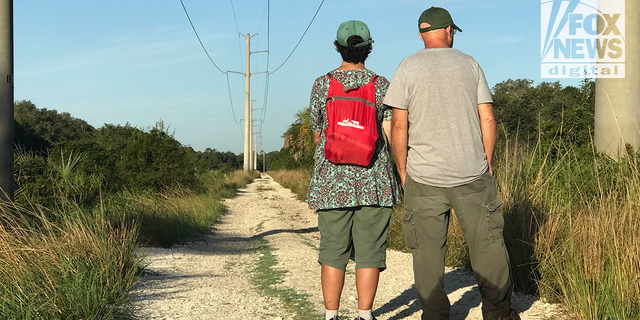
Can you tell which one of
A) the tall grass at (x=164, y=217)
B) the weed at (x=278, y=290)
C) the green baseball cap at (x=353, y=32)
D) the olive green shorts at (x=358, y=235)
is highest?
the green baseball cap at (x=353, y=32)

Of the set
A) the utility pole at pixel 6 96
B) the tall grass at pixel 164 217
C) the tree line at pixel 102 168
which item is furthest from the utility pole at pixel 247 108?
the utility pole at pixel 6 96

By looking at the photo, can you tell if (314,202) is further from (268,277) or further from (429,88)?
(268,277)

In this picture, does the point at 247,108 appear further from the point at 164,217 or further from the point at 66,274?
the point at 66,274

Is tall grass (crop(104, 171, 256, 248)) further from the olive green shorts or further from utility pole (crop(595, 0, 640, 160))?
utility pole (crop(595, 0, 640, 160))

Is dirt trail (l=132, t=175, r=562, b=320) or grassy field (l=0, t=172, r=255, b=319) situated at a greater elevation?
grassy field (l=0, t=172, r=255, b=319)

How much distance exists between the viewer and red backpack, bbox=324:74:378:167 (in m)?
3.35

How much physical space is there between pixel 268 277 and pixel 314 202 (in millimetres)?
2583

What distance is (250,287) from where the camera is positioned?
5320mm

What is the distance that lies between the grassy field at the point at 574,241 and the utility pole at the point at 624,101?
1.19 meters

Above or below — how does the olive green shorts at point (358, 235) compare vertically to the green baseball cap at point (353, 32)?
below

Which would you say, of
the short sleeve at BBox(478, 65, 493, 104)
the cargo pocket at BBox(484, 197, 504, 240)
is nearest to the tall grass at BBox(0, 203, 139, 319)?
the cargo pocket at BBox(484, 197, 504, 240)

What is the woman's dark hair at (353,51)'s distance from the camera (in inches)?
138

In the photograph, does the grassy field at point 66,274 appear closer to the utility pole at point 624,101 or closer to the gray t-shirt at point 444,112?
the gray t-shirt at point 444,112

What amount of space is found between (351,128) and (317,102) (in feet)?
1.17
